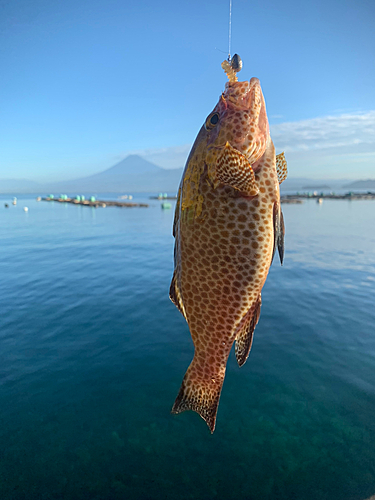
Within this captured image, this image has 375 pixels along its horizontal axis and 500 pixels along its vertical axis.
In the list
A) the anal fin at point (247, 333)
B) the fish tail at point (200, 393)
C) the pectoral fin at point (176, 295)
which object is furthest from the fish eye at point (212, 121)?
the fish tail at point (200, 393)

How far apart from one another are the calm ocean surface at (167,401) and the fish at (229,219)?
473 cm

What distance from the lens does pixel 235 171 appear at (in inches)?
93.7

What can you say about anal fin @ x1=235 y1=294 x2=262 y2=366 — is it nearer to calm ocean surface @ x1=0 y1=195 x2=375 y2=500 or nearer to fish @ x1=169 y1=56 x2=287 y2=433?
fish @ x1=169 y1=56 x2=287 y2=433

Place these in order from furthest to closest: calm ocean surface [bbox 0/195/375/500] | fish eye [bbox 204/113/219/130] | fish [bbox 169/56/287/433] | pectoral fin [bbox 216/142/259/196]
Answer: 1. calm ocean surface [bbox 0/195/375/500]
2. fish eye [bbox 204/113/219/130]
3. fish [bbox 169/56/287/433]
4. pectoral fin [bbox 216/142/259/196]

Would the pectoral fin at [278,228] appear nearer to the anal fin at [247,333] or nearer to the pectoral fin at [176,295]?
the anal fin at [247,333]

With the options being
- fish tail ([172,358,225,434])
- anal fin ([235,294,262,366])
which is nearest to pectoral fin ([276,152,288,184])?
anal fin ([235,294,262,366])

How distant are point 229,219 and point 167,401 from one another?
7.43 meters

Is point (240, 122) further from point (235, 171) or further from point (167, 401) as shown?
point (167, 401)

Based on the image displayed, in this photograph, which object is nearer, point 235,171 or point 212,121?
point 235,171

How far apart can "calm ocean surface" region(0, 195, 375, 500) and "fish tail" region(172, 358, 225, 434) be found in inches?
165

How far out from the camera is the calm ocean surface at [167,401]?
241 inches

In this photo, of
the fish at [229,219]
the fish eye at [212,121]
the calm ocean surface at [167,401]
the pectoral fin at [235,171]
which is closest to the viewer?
the pectoral fin at [235,171]

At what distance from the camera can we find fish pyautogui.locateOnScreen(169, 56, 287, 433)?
2535mm

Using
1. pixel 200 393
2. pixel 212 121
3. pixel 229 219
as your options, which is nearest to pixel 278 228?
pixel 229 219
